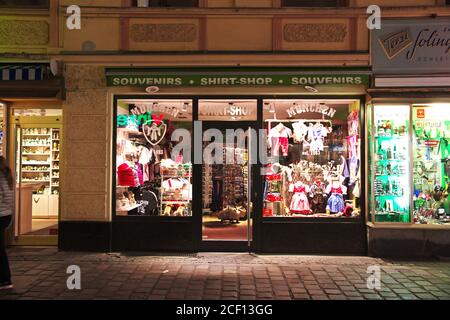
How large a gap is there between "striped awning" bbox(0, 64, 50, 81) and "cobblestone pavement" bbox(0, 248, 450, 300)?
3.20 meters

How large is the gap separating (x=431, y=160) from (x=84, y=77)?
6644 millimetres

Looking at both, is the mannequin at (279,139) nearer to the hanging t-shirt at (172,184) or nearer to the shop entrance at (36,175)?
the hanging t-shirt at (172,184)

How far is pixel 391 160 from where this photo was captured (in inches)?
365

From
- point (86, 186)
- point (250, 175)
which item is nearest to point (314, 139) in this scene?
point (250, 175)

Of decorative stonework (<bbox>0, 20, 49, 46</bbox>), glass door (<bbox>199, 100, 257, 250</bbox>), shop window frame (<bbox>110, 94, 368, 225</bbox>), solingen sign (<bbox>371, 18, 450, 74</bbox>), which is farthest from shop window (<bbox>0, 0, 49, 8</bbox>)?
solingen sign (<bbox>371, 18, 450, 74</bbox>)

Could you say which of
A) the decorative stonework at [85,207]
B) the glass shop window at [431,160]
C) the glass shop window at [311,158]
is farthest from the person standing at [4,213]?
the glass shop window at [431,160]

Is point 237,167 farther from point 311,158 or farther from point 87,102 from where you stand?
point 87,102

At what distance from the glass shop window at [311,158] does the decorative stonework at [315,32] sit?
3.72 feet

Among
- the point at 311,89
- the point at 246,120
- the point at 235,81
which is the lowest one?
the point at 246,120

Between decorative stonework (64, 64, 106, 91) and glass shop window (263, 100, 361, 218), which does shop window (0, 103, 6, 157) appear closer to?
decorative stonework (64, 64, 106, 91)

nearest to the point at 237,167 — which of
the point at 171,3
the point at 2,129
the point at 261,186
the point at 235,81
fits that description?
the point at 261,186

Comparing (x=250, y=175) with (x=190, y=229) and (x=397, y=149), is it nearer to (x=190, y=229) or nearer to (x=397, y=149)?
(x=190, y=229)

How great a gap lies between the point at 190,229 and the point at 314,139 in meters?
2.88

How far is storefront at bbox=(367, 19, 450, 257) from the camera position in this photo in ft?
29.5
